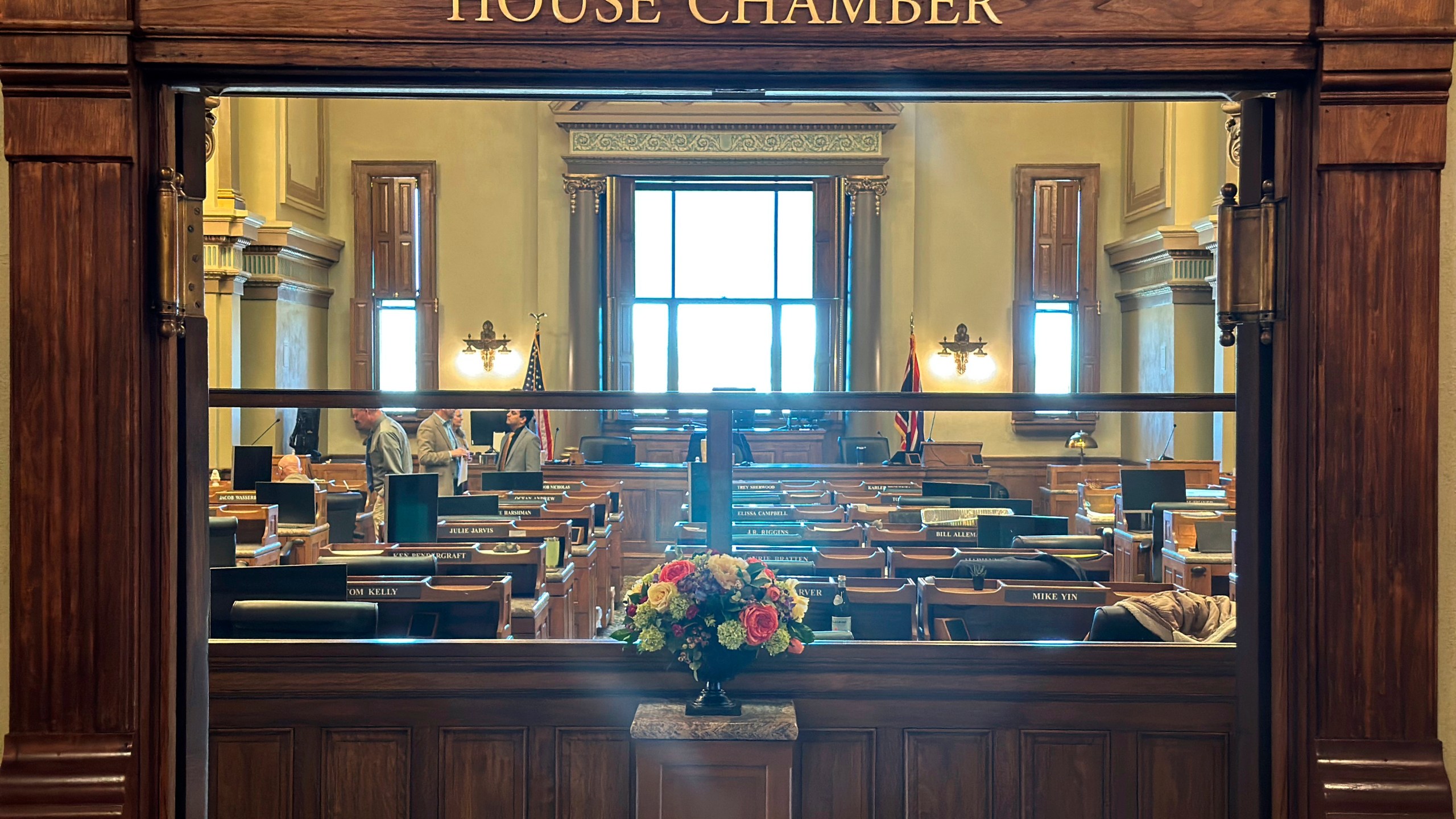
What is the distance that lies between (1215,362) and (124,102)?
37.4ft

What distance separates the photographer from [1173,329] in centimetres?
1309

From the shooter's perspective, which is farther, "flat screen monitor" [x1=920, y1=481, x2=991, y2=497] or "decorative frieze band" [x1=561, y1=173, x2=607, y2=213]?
"decorative frieze band" [x1=561, y1=173, x2=607, y2=213]

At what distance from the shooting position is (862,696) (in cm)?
275

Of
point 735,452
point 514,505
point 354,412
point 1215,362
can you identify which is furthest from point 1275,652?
point 354,412

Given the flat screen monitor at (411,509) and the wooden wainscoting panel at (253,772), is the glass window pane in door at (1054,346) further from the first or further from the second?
the wooden wainscoting panel at (253,772)

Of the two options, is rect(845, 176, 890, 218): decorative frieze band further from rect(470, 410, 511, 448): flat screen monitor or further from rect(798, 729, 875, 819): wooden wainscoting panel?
rect(798, 729, 875, 819): wooden wainscoting panel

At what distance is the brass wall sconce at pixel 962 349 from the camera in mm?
15039

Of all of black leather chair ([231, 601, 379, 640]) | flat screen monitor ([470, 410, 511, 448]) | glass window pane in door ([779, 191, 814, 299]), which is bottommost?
black leather chair ([231, 601, 379, 640])

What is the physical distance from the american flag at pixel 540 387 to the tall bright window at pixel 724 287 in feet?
4.10

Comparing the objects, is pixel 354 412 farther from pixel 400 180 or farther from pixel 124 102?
pixel 124 102

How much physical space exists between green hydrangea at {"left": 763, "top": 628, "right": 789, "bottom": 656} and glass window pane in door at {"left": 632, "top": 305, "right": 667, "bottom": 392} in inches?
508

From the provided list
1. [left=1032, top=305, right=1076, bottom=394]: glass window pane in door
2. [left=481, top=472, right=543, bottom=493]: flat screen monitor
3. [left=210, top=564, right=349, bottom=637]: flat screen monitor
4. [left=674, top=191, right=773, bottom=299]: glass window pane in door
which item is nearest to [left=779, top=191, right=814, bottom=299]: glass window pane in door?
[left=674, top=191, right=773, bottom=299]: glass window pane in door

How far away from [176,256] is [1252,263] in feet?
5.48

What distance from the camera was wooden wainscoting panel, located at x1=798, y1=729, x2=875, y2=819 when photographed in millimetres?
2752
